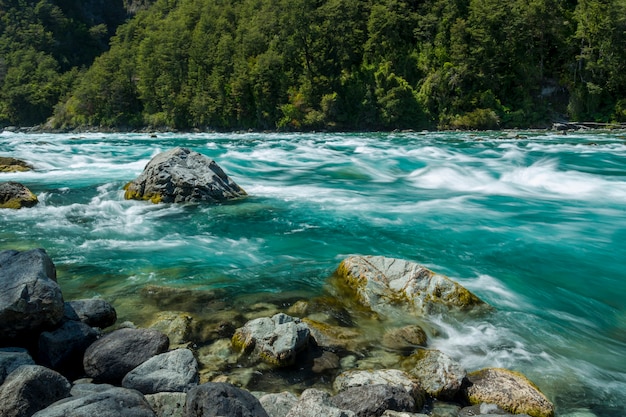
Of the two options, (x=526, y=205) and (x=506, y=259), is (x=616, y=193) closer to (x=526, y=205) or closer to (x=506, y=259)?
(x=526, y=205)

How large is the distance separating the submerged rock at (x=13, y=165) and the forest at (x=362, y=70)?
145 feet

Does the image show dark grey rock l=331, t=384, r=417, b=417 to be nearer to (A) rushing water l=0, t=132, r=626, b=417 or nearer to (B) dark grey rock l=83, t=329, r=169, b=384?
(A) rushing water l=0, t=132, r=626, b=417

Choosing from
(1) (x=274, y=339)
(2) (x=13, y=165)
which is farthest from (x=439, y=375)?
(2) (x=13, y=165)

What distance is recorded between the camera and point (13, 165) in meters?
21.2

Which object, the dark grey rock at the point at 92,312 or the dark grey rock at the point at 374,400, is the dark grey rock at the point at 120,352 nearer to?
the dark grey rock at the point at 92,312

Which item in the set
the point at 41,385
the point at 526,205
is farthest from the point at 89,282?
the point at 526,205

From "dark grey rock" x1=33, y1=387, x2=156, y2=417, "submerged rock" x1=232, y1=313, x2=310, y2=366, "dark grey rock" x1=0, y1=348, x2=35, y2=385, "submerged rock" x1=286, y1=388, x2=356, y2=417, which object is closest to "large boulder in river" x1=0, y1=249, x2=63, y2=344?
"dark grey rock" x1=0, y1=348, x2=35, y2=385

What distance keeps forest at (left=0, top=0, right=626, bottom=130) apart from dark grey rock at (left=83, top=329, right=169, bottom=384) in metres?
55.6

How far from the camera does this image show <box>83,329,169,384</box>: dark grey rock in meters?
4.42

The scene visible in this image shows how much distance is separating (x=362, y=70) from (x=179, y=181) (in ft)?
193

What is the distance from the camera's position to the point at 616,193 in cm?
1555

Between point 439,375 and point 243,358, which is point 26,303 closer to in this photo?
point 243,358

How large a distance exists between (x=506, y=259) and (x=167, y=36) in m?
101

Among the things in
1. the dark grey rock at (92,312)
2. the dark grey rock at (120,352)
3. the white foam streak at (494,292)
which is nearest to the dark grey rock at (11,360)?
the dark grey rock at (120,352)
